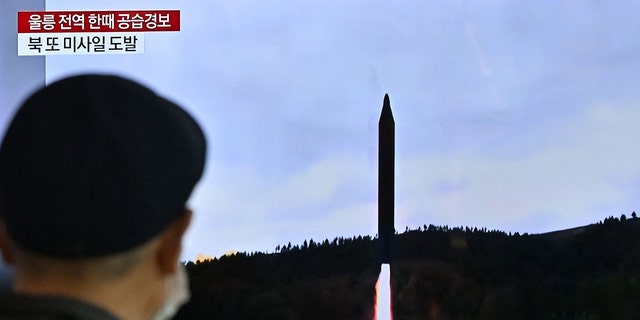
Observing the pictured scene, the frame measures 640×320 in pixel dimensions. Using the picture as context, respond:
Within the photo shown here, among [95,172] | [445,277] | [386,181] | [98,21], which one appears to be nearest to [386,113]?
[386,181]

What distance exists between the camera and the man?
23.0 inches

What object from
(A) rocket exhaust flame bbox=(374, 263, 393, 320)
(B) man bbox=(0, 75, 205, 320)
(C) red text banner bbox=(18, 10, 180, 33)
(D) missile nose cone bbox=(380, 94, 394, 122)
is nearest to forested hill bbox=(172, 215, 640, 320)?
(A) rocket exhaust flame bbox=(374, 263, 393, 320)

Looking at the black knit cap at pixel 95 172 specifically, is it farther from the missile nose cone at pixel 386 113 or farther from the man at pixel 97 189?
the missile nose cone at pixel 386 113

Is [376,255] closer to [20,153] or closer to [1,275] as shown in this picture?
[1,275]

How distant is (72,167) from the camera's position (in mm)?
584

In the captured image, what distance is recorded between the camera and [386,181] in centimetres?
191

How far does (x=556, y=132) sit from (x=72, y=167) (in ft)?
5.10

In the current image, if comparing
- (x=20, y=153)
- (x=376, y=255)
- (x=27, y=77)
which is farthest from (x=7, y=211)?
(x=27, y=77)

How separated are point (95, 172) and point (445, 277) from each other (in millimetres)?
1483

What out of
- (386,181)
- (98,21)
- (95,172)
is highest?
(98,21)

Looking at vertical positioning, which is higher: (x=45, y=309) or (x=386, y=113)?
(x=386, y=113)

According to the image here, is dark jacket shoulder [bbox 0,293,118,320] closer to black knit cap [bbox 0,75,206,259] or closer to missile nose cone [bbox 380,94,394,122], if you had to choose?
black knit cap [bbox 0,75,206,259]

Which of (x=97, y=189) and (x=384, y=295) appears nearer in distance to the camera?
(x=97, y=189)

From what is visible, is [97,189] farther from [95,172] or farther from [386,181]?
[386,181]
